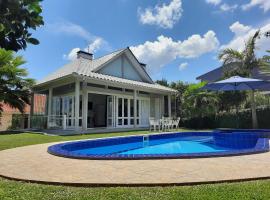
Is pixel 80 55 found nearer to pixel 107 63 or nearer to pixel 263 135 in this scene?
pixel 107 63

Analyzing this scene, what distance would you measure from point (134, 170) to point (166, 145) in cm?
788

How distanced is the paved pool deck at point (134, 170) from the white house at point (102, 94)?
913 centimetres

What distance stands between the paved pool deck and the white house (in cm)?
913

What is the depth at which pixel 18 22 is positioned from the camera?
7.48 ft

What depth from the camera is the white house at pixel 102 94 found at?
1619 cm

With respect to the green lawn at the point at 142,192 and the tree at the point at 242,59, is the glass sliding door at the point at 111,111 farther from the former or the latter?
the green lawn at the point at 142,192

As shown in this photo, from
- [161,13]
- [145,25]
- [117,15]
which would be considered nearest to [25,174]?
[117,15]

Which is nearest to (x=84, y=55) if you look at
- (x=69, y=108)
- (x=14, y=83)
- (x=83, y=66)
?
(x=83, y=66)

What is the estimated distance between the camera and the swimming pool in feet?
24.9

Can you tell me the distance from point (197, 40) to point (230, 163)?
19843mm

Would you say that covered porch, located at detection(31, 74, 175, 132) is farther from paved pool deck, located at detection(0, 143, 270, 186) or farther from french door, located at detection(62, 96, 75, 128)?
paved pool deck, located at detection(0, 143, 270, 186)

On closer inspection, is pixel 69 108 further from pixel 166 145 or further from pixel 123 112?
pixel 166 145

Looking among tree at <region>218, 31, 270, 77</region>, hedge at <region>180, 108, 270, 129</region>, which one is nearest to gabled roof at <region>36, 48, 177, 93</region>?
hedge at <region>180, 108, 270, 129</region>

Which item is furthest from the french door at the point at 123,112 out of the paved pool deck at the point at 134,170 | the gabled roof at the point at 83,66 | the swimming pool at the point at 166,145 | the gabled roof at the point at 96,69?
the paved pool deck at the point at 134,170
